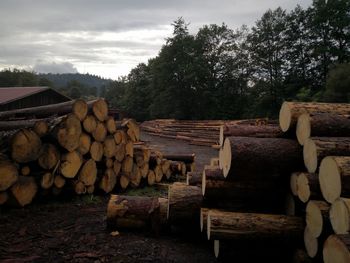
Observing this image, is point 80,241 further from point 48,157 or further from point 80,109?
point 80,109

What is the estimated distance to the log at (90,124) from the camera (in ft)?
25.9

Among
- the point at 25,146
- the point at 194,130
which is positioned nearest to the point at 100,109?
the point at 25,146

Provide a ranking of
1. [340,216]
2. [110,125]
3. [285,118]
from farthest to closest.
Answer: [110,125] → [285,118] → [340,216]

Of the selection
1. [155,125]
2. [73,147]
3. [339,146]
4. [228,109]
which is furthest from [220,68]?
[339,146]

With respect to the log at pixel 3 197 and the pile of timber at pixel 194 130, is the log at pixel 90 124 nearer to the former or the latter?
the log at pixel 3 197

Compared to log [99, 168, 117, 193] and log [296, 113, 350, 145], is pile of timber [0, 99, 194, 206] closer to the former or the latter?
log [99, 168, 117, 193]

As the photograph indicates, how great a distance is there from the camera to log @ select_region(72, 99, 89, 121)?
303 inches

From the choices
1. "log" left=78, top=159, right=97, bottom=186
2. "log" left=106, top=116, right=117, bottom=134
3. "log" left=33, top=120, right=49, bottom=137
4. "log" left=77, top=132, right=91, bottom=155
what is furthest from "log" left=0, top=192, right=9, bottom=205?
"log" left=106, top=116, right=117, bottom=134

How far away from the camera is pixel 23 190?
673 centimetres

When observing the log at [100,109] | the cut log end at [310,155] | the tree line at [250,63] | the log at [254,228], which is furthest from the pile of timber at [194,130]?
the log at [254,228]

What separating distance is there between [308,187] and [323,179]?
0.23 m

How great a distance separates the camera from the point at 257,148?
14.9 feet

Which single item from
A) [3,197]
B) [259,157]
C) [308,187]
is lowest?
[3,197]

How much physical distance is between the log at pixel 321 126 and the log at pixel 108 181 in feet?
16.2
